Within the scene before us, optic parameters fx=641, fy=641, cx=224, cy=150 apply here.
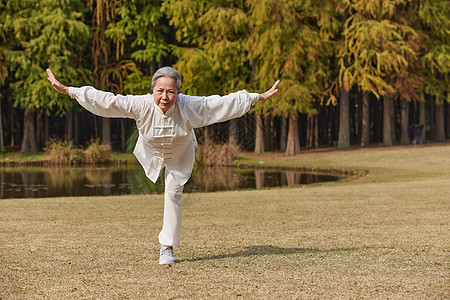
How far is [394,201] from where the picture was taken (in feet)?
46.4

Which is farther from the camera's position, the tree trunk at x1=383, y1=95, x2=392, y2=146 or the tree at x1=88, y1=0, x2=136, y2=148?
the tree at x1=88, y1=0, x2=136, y2=148

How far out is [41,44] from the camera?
36000mm

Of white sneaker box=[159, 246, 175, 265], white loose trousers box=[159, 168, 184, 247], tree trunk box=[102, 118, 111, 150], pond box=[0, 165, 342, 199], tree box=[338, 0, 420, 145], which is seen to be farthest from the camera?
tree trunk box=[102, 118, 111, 150]

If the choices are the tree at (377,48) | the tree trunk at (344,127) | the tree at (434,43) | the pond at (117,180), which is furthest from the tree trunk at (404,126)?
the pond at (117,180)

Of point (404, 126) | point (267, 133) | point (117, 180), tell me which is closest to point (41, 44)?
point (267, 133)

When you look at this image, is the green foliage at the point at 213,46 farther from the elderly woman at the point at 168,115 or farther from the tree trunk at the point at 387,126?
the elderly woman at the point at 168,115

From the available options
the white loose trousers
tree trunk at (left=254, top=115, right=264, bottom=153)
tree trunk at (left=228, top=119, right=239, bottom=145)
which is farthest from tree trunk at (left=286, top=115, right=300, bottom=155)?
the white loose trousers

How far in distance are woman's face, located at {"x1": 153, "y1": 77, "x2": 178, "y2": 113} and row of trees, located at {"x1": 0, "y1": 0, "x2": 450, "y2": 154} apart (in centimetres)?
2613

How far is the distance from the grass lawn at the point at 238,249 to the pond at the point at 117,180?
17.9 ft

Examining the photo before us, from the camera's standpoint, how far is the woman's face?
6.72m

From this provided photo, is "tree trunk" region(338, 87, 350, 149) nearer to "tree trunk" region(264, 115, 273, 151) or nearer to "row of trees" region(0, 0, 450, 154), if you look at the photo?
"row of trees" region(0, 0, 450, 154)

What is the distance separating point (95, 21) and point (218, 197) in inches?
1088

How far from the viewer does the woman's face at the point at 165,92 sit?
22.0 ft

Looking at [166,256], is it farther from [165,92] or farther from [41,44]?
[41,44]
